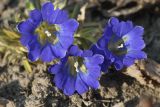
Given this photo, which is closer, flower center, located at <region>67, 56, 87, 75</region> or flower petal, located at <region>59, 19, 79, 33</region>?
flower petal, located at <region>59, 19, 79, 33</region>

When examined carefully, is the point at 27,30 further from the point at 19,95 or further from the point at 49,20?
the point at 19,95

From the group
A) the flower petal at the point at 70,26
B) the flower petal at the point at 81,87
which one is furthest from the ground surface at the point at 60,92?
the flower petal at the point at 70,26

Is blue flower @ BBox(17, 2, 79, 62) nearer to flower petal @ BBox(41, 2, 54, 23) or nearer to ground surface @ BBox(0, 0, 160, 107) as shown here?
flower petal @ BBox(41, 2, 54, 23)


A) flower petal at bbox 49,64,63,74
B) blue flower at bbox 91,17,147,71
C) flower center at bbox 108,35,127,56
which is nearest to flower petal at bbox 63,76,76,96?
flower petal at bbox 49,64,63,74

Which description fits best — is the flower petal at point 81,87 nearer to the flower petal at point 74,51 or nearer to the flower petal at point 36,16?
the flower petal at point 74,51

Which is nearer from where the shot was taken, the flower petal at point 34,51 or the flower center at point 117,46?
the flower petal at point 34,51

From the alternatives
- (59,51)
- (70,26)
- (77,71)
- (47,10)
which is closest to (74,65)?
(77,71)
